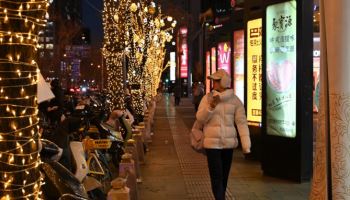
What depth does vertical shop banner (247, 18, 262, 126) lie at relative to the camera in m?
10.8

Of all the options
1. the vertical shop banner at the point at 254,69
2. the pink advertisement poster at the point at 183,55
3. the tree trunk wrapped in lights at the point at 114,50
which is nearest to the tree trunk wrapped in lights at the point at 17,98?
the vertical shop banner at the point at 254,69

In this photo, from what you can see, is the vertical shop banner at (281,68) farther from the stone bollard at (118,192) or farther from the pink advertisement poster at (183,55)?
the pink advertisement poster at (183,55)

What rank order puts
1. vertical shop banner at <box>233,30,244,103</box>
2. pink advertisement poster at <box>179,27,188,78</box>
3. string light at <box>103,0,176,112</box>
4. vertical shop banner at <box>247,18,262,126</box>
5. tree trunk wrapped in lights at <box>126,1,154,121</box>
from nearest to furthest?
1. vertical shop banner at <box>247,18,262,126</box>
2. vertical shop banner at <box>233,30,244,103</box>
3. string light at <box>103,0,176,112</box>
4. tree trunk wrapped in lights at <box>126,1,154,121</box>
5. pink advertisement poster at <box>179,27,188,78</box>

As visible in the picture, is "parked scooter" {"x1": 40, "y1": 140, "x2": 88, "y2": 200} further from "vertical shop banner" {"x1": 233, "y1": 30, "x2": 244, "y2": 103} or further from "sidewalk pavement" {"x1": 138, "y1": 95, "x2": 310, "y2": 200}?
"vertical shop banner" {"x1": 233, "y1": 30, "x2": 244, "y2": 103}

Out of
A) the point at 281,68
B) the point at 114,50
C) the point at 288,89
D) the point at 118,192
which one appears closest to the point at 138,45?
the point at 114,50

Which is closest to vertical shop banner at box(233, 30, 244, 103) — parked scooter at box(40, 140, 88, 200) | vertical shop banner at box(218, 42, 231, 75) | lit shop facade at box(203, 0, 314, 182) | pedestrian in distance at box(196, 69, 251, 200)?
vertical shop banner at box(218, 42, 231, 75)

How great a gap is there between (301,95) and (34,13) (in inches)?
260

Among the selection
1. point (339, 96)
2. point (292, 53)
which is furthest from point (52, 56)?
point (339, 96)

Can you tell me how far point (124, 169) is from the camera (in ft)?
A: 23.0

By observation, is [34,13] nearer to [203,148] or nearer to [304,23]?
[203,148]

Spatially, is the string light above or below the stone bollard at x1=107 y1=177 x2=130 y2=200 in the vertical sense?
above

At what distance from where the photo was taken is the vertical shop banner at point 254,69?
10.8 m

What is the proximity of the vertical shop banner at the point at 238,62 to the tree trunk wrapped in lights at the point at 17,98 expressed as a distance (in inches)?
419

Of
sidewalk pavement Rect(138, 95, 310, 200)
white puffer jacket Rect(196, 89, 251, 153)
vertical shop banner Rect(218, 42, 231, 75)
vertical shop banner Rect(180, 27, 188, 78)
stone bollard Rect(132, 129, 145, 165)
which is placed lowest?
sidewalk pavement Rect(138, 95, 310, 200)
